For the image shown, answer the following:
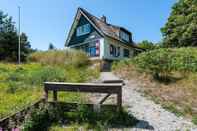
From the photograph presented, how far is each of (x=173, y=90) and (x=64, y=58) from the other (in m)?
11.1

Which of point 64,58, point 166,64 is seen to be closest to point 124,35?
point 64,58

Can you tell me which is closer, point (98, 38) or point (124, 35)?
point (98, 38)

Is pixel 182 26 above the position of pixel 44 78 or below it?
above

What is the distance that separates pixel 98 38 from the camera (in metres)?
29.3

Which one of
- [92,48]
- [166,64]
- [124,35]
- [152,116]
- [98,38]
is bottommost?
[152,116]

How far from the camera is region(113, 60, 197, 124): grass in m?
8.98

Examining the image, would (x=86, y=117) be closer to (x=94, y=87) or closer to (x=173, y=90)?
(x=94, y=87)

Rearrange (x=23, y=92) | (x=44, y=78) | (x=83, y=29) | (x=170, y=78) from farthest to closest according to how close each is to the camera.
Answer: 1. (x=83, y=29)
2. (x=170, y=78)
3. (x=44, y=78)
4. (x=23, y=92)

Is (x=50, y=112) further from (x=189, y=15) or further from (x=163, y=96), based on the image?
(x=189, y=15)

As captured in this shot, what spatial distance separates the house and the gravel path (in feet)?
61.6

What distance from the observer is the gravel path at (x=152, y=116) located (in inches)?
271

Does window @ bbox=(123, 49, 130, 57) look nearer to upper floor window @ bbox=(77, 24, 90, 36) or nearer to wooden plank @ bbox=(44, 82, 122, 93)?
upper floor window @ bbox=(77, 24, 90, 36)

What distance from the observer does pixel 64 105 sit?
7281 mm

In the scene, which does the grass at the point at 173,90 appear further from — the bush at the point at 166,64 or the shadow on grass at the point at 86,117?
the shadow on grass at the point at 86,117
